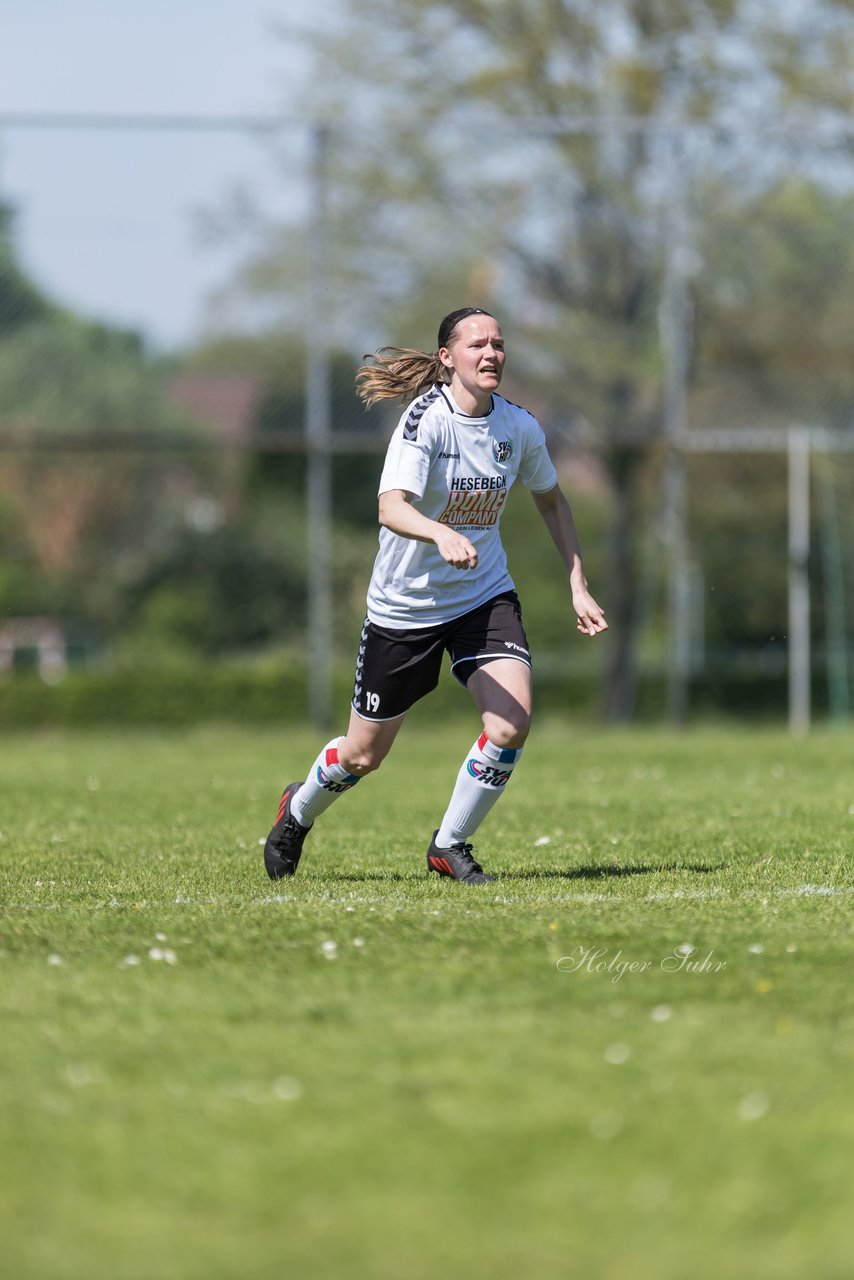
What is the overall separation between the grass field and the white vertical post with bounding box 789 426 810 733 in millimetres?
9634

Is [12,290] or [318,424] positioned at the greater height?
[12,290]

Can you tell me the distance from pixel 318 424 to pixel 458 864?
11407 millimetres

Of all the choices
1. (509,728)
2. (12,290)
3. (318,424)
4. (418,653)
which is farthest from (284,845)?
(12,290)

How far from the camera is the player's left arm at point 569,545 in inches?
273

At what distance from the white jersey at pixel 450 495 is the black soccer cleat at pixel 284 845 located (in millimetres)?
892

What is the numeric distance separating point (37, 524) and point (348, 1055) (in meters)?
24.7

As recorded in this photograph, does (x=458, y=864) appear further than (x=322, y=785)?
No

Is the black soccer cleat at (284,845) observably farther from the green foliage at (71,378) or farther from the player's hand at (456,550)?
the green foliage at (71,378)

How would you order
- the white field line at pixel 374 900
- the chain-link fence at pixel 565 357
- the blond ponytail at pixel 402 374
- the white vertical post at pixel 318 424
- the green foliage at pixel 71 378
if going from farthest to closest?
the green foliage at pixel 71 378 → the chain-link fence at pixel 565 357 → the white vertical post at pixel 318 424 → the blond ponytail at pixel 402 374 → the white field line at pixel 374 900

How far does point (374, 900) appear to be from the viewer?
657 cm

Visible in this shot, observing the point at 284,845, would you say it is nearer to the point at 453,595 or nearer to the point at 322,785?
the point at 322,785

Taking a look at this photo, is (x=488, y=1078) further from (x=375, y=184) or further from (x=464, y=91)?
(x=464, y=91)

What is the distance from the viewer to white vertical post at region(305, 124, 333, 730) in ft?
57.9

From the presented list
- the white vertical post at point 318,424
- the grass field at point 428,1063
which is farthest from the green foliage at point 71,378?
the grass field at point 428,1063
